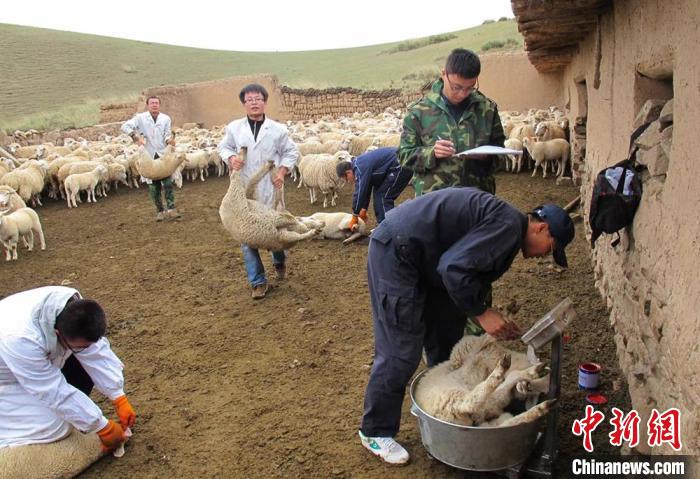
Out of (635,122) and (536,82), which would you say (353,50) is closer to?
(536,82)

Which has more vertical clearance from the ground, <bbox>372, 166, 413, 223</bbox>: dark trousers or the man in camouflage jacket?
the man in camouflage jacket

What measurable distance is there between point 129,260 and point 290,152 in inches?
128

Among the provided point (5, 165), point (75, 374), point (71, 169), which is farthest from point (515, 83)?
point (75, 374)

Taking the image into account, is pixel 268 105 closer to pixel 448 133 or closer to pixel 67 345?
pixel 448 133

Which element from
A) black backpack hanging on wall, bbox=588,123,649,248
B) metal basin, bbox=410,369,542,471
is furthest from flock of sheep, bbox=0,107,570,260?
metal basin, bbox=410,369,542,471

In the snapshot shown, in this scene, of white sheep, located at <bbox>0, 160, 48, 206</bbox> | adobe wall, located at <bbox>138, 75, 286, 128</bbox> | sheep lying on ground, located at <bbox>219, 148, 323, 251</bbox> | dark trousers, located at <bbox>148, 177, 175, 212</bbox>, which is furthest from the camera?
adobe wall, located at <bbox>138, 75, 286, 128</bbox>

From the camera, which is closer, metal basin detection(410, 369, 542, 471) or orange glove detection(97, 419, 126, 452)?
metal basin detection(410, 369, 542, 471)

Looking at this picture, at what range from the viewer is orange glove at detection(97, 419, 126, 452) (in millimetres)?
3490

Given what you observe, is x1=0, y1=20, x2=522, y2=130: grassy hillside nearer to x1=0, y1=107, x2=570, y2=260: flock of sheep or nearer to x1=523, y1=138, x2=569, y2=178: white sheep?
x1=0, y1=107, x2=570, y2=260: flock of sheep

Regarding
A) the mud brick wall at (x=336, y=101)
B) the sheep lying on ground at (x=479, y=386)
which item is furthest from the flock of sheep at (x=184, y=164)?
the mud brick wall at (x=336, y=101)

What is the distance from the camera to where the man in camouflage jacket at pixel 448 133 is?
393 centimetres

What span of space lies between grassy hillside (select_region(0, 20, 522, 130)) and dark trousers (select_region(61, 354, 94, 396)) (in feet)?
94.7

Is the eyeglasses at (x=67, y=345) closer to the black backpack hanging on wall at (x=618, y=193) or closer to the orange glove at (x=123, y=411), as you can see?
the orange glove at (x=123, y=411)

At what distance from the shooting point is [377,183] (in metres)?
6.91
